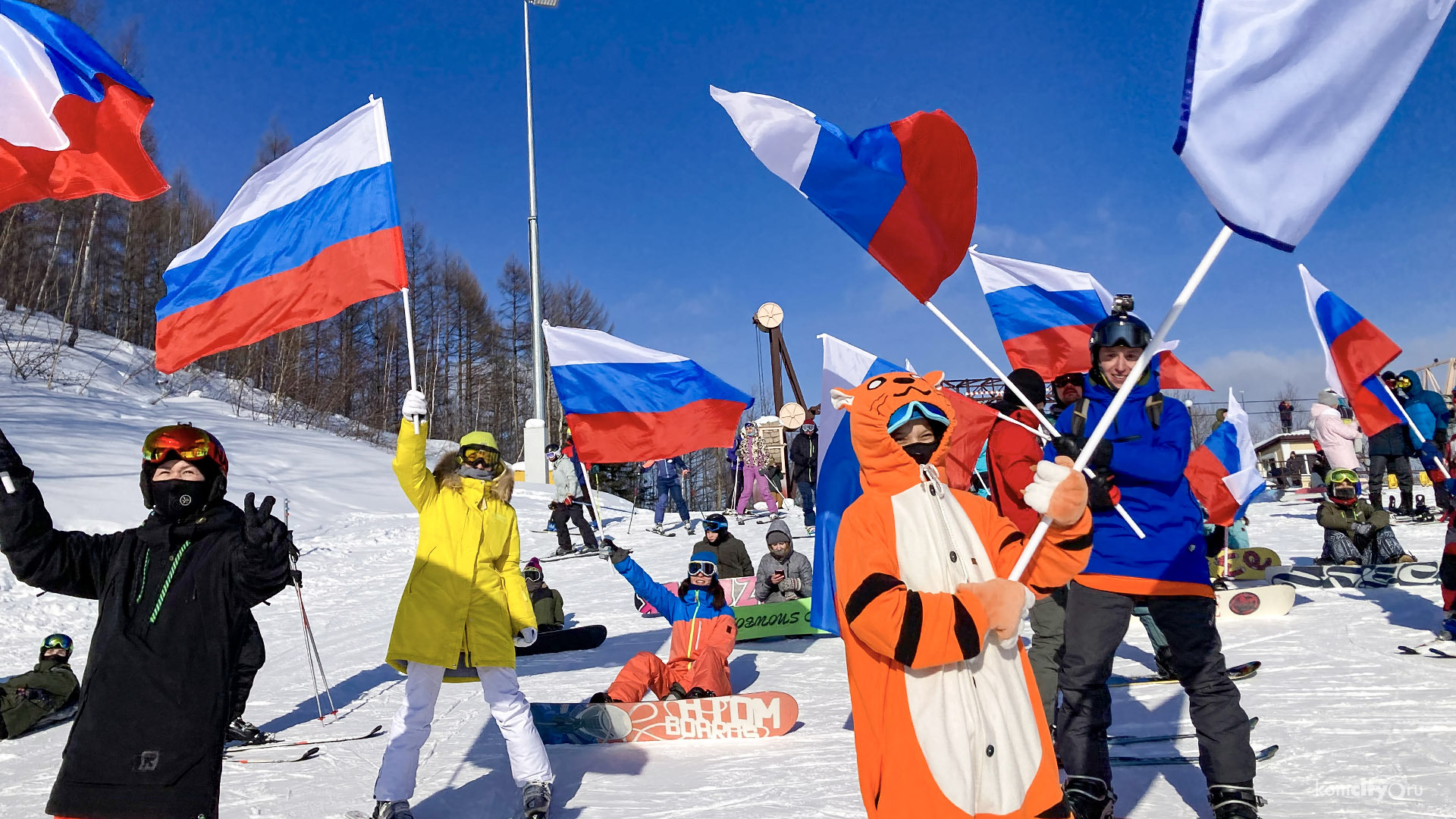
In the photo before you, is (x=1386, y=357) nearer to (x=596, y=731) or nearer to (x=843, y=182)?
(x=843, y=182)

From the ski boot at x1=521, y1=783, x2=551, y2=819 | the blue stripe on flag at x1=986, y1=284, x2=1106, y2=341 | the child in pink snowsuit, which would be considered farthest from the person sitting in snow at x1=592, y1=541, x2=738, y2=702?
the child in pink snowsuit

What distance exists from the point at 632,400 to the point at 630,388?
0.12 metres

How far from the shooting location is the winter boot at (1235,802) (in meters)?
3.22

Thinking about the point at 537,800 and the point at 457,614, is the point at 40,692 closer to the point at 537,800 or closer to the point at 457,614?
the point at 457,614

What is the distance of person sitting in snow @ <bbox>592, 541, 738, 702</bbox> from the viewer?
612cm

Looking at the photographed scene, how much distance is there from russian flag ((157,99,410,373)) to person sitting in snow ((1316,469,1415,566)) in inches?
418

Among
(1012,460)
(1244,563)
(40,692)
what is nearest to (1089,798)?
(1012,460)

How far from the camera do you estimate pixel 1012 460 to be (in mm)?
4367

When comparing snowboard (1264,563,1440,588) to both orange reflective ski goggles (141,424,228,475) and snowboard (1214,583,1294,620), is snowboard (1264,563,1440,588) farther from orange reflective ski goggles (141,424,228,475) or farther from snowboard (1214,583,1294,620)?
orange reflective ski goggles (141,424,228,475)

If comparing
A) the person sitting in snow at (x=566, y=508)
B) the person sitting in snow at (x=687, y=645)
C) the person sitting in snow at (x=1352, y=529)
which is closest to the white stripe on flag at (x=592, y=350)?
the person sitting in snow at (x=687, y=645)

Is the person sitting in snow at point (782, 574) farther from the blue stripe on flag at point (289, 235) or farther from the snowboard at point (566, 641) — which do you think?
the blue stripe on flag at point (289, 235)

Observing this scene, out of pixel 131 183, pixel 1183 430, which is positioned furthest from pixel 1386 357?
pixel 131 183

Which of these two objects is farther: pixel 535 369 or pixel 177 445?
pixel 535 369

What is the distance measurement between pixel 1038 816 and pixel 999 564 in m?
0.71
